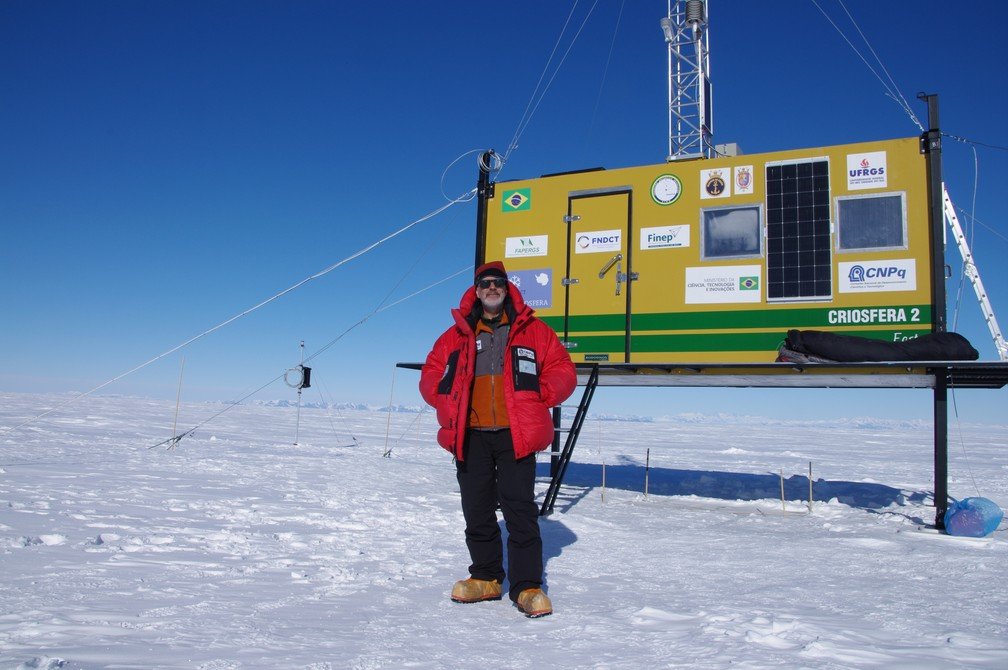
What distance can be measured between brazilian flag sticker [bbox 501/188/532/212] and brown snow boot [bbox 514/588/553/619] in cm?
685

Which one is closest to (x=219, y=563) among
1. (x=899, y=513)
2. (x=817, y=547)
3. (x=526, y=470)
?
(x=526, y=470)

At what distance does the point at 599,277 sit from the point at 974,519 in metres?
5.08

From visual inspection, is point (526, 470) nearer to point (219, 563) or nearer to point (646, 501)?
point (219, 563)

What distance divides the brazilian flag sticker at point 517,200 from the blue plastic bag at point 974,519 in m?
6.50

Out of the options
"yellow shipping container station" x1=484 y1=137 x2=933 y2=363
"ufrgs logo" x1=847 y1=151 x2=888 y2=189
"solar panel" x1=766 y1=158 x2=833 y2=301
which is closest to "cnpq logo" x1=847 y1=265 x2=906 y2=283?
"yellow shipping container station" x1=484 y1=137 x2=933 y2=363

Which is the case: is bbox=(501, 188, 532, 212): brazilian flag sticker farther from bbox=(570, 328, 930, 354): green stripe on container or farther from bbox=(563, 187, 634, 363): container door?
bbox=(570, 328, 930, 354): green stripe on container

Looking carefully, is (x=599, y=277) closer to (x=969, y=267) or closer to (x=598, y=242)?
(x=598, y=242)

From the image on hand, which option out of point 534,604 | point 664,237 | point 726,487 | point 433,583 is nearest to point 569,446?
point 664,237

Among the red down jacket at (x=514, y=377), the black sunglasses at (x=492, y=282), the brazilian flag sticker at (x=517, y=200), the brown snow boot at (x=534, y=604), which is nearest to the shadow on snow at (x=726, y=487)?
the brazilian flag sticker at (x=517, y=200)

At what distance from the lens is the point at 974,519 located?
6.70 meters

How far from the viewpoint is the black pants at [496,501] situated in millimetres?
3771

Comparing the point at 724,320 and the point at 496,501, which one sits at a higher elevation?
the point at 724,320

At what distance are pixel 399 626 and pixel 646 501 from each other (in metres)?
6.43

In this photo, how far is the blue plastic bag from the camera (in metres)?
6.70
